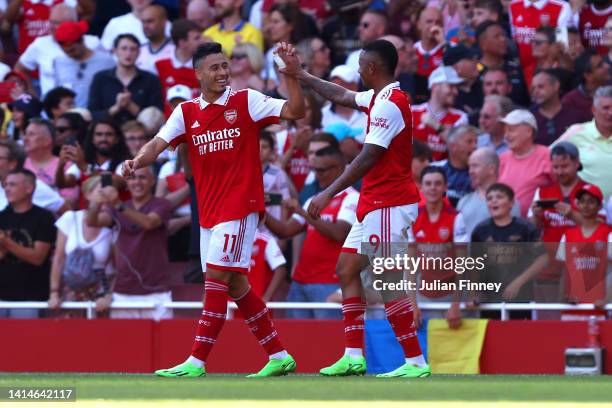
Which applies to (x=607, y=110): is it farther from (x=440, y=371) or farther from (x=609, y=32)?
(x=440, y=371)

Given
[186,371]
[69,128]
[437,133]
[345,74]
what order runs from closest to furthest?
[186,371], [437,133], [345,74], [69,128]

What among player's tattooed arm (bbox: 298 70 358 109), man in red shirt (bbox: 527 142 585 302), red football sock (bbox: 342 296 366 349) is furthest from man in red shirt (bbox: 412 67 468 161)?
red football sock (bbox: 342 296 366 349)

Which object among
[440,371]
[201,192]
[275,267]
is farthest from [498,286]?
[201,192]

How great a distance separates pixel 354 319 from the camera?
1099 cm

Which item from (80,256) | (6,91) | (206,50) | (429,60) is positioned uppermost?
(429,60)

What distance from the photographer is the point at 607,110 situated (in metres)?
14.5

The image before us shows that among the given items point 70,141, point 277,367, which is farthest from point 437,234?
point 70,141

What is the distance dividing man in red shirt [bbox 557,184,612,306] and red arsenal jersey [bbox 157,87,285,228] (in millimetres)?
3451

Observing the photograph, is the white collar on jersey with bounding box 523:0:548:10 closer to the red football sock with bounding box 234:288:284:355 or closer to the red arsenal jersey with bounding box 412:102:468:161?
the red arsenal jersey with bounding box 412:102:468:161

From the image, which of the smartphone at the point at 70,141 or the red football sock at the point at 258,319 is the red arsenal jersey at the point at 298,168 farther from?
the red football sock at the point at 258,319

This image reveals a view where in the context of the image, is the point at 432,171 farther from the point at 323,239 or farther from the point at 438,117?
the point at 438,117

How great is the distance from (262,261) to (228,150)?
328 centimetres

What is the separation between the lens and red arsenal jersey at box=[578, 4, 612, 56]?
17.4 meters

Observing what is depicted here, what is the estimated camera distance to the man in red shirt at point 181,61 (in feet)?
57.2
